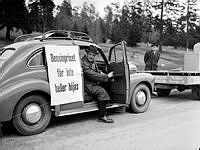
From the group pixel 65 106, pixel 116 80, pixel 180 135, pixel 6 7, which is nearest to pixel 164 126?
pixel 180 135

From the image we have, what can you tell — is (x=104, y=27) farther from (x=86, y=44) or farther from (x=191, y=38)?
(x=86, y=44)

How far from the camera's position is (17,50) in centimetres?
540

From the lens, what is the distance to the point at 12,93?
16.3 feet

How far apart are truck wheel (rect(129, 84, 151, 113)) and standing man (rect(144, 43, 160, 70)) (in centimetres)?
377

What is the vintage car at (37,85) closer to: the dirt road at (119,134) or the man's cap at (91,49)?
the man's cap at (91,49)

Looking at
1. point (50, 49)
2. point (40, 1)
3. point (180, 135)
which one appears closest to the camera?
point (180, 135)

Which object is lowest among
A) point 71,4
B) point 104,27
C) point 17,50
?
point 17,50

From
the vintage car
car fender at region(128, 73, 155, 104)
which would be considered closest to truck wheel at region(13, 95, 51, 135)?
the vintage car

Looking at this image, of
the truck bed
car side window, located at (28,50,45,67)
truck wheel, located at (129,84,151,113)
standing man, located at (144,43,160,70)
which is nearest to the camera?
car side window, located at (28,50,45,67)

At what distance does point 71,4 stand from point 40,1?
22066 mm

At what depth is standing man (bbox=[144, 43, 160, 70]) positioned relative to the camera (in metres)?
10.9

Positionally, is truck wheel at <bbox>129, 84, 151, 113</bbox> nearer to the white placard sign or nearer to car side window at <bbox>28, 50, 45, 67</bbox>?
the white placard sign

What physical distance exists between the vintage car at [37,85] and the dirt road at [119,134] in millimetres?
334

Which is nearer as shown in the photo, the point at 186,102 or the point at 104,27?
the point at 186,102
